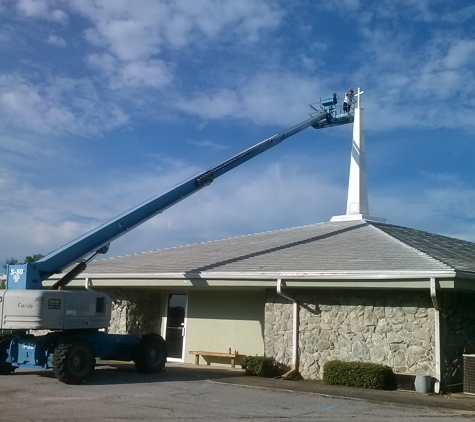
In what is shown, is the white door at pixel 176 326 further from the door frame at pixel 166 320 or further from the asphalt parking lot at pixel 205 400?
the asphalt parking lot at pixel 205 400

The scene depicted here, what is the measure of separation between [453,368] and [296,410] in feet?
16.1

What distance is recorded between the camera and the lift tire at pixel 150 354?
15.4 metres

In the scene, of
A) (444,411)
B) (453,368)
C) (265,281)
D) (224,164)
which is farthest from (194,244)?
(444,411)

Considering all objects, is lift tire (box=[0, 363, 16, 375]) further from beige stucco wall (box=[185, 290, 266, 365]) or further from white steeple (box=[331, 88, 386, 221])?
white steeple (box=[331, 88, 386, 221])

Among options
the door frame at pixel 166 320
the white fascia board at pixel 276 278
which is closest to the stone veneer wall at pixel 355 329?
the white fascia board at pixel 276 278

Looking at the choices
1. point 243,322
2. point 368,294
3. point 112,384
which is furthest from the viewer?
point 243,322

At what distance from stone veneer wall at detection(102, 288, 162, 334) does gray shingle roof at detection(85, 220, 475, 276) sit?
0.85 m

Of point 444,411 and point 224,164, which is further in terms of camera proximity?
point 224,164

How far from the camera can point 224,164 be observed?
798 inches

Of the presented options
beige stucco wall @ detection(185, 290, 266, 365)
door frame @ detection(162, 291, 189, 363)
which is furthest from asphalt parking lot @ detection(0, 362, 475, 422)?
door frame @ detection(162, 291, 189, 363)

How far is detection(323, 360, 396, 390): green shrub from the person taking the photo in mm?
13617

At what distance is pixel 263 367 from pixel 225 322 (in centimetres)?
312

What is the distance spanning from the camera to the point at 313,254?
1684 centimetres

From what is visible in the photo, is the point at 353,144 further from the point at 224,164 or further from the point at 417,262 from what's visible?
the point at 417,262
